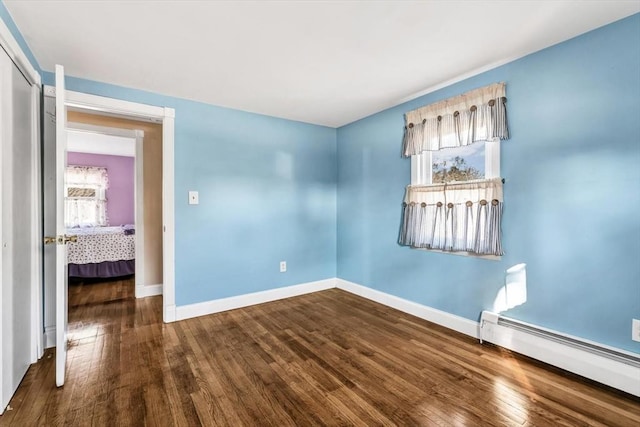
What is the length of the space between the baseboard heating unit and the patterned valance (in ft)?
4.80

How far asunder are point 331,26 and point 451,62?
1060 millimetres

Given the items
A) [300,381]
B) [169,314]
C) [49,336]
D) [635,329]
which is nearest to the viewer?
[635,329]

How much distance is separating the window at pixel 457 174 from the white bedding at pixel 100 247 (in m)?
4.10

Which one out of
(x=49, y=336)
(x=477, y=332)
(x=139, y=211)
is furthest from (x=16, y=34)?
(x=477, y=332)

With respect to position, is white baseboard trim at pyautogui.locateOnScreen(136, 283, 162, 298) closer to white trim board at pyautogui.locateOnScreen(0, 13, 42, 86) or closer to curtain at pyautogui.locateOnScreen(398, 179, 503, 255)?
white trim board at pyautogui.locateOnScreen(0, 13, 42, 86)

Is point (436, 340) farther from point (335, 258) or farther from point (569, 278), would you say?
point (335, 258)

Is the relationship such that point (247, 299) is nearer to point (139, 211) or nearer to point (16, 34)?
point (139, 211)

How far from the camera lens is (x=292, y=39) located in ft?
6.39

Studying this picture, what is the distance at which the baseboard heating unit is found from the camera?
1.73m

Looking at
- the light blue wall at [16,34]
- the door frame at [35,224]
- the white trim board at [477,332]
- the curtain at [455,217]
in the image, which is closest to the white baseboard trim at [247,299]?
the white trim board at [477,332]

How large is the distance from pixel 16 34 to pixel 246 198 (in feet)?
6.84

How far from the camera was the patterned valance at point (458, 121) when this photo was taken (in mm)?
2312

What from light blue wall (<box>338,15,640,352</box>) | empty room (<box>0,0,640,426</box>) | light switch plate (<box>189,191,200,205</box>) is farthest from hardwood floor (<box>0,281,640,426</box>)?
light switch plate (<box>189,191,200,205</box>)

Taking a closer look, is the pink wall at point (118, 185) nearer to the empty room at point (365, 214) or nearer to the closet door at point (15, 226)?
the empty room at point (365, 214)
